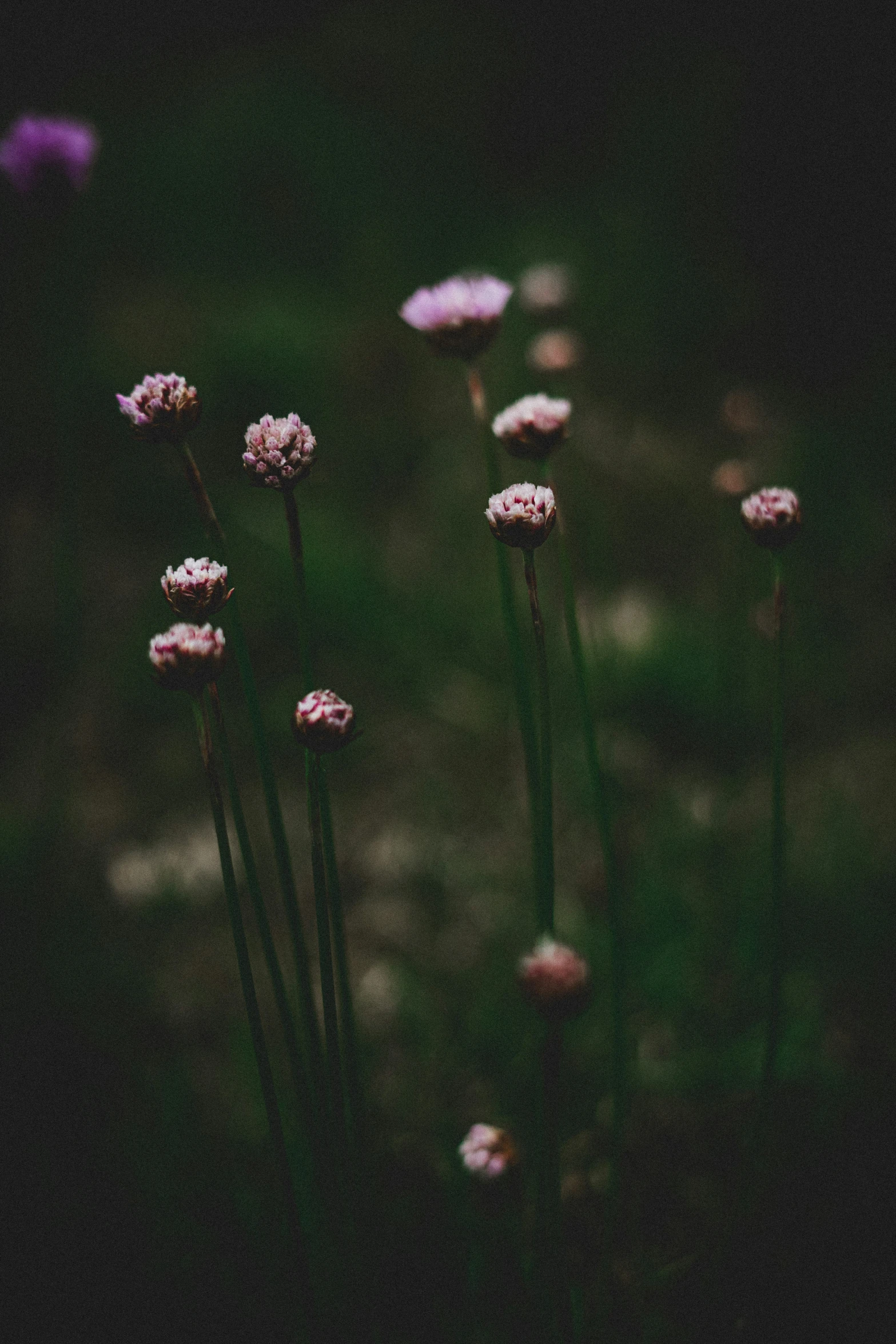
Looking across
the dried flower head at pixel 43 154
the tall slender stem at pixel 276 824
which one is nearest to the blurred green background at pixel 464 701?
the dried flower head at pixel 43 154

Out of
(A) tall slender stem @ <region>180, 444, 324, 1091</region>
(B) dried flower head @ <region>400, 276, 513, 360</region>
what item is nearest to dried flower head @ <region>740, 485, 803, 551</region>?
(B) dried flower head @ <region>400, 276, 513, 360</region>

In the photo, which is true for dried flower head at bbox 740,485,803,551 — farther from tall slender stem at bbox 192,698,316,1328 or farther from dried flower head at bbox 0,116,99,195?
dried flower head at bbox 0,116,99,195

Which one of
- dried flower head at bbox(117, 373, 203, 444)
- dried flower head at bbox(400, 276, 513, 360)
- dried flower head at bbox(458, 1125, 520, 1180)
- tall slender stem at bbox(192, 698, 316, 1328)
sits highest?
dried flower head at bbox(400, 276, 513, 360)

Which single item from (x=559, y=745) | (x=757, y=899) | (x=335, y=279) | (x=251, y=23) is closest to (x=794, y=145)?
(x=335, y=279)

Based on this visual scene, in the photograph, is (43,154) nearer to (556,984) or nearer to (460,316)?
(460,316)

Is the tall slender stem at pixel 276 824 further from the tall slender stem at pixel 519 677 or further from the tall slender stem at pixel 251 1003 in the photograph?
the tall slender stem at pixel 519 677

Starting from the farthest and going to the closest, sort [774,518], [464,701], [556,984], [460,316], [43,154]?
[464,701]
[43,154]
[460,316]
[774,518]
[556,984]

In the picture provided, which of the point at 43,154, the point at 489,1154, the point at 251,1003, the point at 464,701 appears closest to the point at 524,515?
the point at 251,1003
